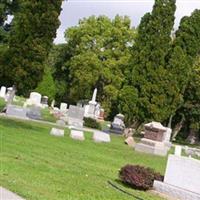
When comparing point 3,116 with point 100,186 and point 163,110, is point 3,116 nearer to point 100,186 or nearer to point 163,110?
point 163,110

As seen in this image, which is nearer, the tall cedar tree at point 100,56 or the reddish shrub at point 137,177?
the reddish shrub at point 137,177

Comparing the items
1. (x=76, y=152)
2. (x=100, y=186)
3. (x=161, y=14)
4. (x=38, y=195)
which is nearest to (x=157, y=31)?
(x=161, y=14)

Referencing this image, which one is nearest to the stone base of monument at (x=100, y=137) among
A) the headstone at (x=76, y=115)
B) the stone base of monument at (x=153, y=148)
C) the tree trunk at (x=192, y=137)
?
the stone base of monument at (x=153, y=148)

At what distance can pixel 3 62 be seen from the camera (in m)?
31.8

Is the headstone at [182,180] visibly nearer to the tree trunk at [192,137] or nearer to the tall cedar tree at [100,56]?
the tree trunk at [192,137]

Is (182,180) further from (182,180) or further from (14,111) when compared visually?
(14,111)

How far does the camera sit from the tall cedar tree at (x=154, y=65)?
40750 millimetres

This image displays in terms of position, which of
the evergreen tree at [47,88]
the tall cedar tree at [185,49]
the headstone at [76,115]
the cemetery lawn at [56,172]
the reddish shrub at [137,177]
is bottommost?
the cemetery lawn at [56,172]

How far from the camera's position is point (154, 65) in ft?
135

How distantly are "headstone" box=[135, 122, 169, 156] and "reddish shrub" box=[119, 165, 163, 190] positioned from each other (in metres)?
14.2

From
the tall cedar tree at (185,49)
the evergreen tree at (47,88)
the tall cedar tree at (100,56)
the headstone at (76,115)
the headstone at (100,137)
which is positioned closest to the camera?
the headstone at (100,137)

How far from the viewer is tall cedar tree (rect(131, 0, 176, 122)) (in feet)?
134

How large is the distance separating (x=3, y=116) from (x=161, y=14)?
47.8 feet

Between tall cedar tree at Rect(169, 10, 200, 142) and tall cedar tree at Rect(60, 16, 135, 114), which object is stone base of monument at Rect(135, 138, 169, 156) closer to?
tall cedar tree at Rect(169, 10, 200, 142)
